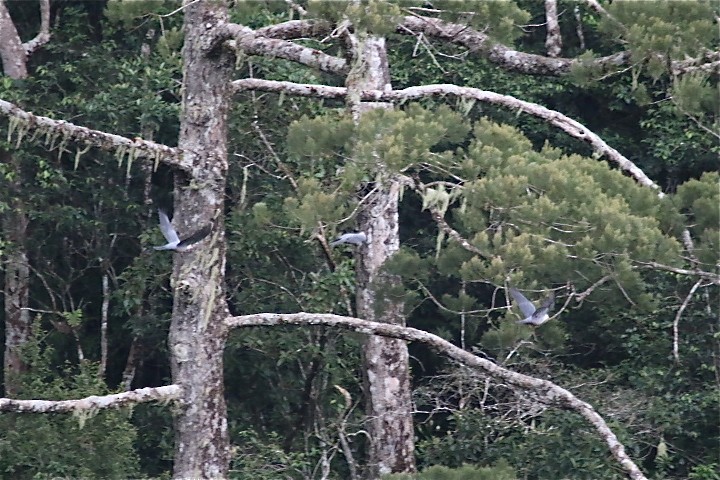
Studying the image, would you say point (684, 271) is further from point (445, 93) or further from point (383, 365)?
point (383, 365)

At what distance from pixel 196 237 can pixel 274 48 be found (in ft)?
2.38

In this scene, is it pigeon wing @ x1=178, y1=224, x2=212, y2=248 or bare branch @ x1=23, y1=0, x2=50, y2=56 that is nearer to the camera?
pigeon wing @ x1=178, y1=224, x2=212, y2=248

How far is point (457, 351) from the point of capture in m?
3.61

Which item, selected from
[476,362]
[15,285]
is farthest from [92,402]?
[15,285]

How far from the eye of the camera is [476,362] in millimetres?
3586

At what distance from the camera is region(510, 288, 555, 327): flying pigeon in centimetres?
372

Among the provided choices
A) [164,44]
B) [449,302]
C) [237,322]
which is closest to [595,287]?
[449,302]

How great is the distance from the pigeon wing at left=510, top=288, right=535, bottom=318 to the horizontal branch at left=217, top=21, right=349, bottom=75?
1.02 metres

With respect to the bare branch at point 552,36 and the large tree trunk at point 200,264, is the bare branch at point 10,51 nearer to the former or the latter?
the large tree trunk at point 200,264

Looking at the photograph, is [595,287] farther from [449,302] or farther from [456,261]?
[449,302]

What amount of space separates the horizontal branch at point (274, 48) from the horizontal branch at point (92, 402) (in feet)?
4.06

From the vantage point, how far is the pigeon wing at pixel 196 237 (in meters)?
3.67

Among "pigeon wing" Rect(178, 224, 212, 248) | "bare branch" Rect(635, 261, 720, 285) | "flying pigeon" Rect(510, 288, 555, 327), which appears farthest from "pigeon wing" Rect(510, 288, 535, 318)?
"pigeon wing" Rect(178, 224, 212, 248)

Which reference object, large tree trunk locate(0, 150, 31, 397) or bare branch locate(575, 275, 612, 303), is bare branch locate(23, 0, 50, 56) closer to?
large tree trunk locate(0, 150, 31, 397)
